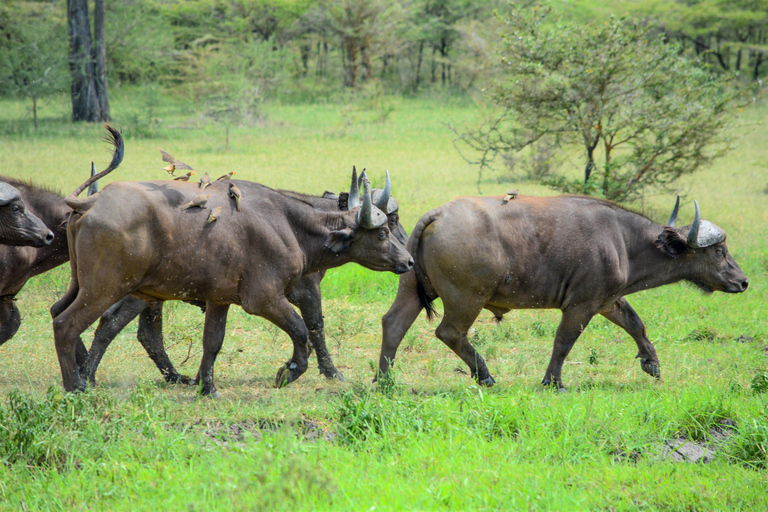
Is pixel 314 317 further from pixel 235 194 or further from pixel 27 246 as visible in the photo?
pixel 27 246

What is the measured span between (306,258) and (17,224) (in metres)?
2.38

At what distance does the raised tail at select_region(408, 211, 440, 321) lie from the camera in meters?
6.02

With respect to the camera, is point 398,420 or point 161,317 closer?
point 398,420

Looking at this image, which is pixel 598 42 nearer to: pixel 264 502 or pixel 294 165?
pixel 294 165

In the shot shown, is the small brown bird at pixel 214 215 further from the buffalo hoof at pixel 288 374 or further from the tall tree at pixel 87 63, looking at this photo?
the tall tree at pixel 87 63

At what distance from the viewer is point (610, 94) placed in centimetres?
1246

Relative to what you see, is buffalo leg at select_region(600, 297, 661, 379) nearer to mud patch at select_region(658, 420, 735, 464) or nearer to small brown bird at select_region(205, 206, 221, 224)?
mud patch at select_region(658, 420, 735, 464)

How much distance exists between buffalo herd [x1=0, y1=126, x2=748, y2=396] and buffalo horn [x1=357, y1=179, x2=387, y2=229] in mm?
18

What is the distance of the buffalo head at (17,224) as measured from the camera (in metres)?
6.01

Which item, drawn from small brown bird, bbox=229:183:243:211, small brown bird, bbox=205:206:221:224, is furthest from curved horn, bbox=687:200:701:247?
small brown bird, bbox=205:206:221:224

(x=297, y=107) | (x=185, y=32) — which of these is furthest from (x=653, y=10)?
(x=185, y=32)

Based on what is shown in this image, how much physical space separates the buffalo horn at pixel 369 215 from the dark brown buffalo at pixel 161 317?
177mm

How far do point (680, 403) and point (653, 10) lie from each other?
110ft

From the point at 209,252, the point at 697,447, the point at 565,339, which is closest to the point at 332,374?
the point at 209,252
